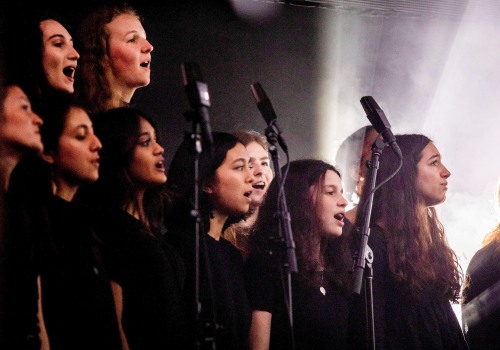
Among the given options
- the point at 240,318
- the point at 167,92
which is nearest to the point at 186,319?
the point at 240,318

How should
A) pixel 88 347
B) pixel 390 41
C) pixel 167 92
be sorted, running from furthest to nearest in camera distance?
pixel 390 41, pixel 167 92, pixel 88 347

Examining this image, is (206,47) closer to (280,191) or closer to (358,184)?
(358,184)

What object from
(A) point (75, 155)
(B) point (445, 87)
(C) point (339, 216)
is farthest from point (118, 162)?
(B) point (445, 87)

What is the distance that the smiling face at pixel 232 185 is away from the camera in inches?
137

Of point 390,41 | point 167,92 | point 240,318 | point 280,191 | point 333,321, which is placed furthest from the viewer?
point 390,41

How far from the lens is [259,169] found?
3830mm

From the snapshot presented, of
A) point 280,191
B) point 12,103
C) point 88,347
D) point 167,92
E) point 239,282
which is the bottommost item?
point 88,347

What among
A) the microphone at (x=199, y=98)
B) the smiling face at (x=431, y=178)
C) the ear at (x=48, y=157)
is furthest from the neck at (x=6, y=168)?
the smiling face at (x=431, y=178)

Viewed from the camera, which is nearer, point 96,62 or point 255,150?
point 96,62

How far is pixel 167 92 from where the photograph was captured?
4.22 metres

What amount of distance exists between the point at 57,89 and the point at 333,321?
153cm

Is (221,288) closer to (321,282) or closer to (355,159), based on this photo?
(321,282)

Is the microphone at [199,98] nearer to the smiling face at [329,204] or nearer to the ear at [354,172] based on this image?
the smiling face at [329,204]

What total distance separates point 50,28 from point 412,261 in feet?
6.43
